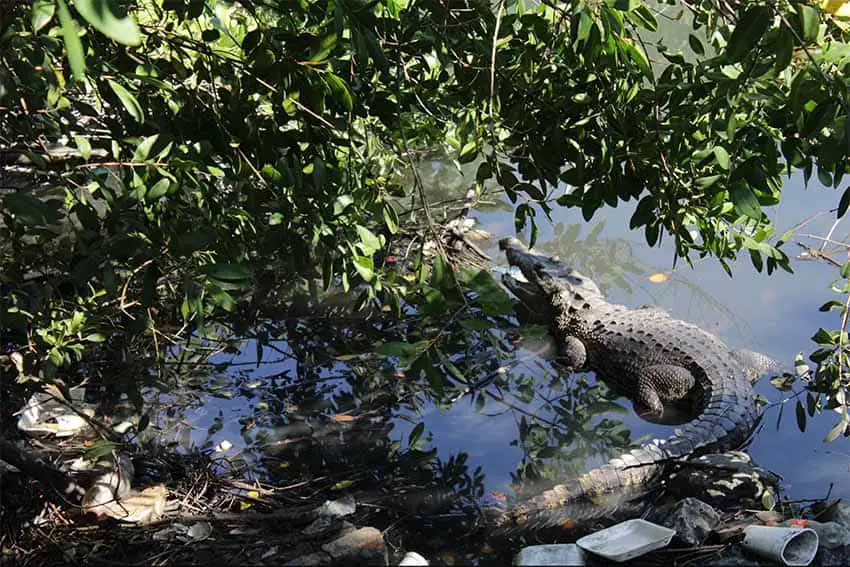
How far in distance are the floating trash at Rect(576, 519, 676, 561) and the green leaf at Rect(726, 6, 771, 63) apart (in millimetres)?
1671

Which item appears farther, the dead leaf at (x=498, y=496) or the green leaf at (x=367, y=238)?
the dead leaf at (x=498, y=496)

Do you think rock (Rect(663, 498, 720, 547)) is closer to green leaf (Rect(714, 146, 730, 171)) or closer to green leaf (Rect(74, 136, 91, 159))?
green leaf (Rect(714, 146, 730, 171))

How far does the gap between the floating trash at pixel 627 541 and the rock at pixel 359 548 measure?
0.69 metres

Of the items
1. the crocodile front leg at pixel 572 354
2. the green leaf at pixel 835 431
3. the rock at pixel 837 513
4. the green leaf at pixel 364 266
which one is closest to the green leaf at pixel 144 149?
the green leaf at pixel 364 266

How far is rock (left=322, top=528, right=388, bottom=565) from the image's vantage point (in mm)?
2852

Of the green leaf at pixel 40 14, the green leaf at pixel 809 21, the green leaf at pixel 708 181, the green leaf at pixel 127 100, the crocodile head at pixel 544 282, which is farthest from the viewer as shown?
the crocodile head at pixel 544 282

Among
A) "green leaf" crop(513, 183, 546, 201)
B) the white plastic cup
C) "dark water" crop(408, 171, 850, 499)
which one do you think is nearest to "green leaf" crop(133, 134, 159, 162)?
"green leaf" crop(513, 183, 546, 201)

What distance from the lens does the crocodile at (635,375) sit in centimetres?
340

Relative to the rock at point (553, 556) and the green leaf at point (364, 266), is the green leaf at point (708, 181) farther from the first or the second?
the rock at point (553, 556)

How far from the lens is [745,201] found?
2217mm

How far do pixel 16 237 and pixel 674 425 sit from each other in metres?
3.13

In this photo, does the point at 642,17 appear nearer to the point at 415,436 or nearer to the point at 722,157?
the point at 722,157

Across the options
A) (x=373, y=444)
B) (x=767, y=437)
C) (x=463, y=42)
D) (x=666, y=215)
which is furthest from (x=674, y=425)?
(x=463, y=42)

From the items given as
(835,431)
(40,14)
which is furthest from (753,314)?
(40,14)
